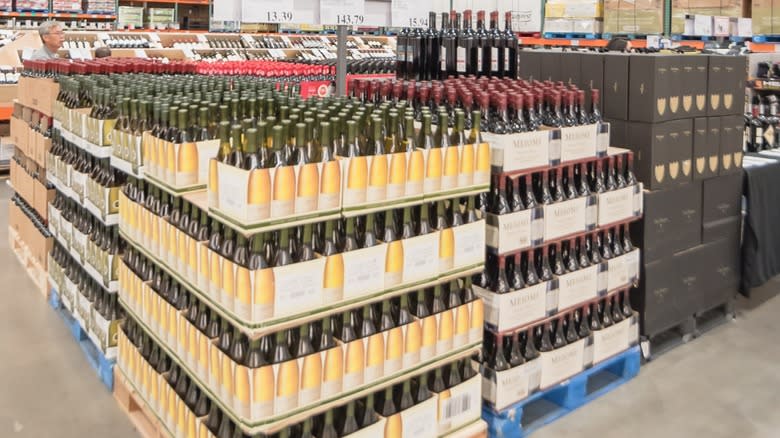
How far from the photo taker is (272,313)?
2.06 metres

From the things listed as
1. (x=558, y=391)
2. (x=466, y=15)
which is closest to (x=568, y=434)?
(x=558, y=391)

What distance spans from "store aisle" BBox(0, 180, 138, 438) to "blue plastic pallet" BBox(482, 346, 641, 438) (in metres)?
1.54

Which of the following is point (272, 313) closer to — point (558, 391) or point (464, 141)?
point (464, 141)

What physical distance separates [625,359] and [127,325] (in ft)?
7.64

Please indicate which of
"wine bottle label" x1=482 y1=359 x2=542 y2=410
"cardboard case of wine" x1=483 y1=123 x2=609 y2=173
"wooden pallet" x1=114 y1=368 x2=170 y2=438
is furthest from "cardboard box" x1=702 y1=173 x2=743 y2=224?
"wooden pallet" x1=114 y1=368 x2=170 y2=438

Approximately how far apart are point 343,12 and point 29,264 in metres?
3.14

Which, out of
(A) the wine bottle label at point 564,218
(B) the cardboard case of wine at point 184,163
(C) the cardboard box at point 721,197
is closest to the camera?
(B) the cardboard case of wine at point 184,163

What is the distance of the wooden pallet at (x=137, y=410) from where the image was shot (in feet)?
9.16

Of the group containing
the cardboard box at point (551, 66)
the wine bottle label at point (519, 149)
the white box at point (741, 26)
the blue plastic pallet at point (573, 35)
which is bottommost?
the wine bottle label at point (519, 149)

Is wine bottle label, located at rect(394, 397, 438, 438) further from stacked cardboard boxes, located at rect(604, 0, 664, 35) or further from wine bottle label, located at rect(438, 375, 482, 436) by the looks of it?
stacked cardboard boxes, located at rect(604, 0, 664, 35)

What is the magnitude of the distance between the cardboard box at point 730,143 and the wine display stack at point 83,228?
3184 mm

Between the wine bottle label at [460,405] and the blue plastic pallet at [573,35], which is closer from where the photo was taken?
the wine bottle label at [460,405]

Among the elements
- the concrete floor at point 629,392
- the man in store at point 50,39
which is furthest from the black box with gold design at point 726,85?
the man in store at point 50,39

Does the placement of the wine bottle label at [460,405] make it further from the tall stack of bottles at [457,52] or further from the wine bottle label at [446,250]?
the tall stack of bottles at [457,52]
